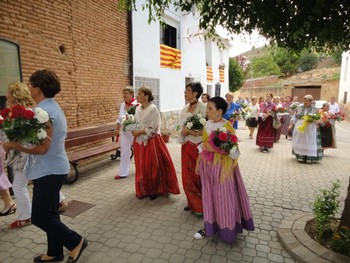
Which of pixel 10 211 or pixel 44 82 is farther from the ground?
pixel 44 82

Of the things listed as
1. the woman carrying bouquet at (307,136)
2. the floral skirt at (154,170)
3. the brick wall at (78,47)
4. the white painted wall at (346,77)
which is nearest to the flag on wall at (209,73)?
the brick wall at (78,47)

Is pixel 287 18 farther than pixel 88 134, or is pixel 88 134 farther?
pixel 88 134

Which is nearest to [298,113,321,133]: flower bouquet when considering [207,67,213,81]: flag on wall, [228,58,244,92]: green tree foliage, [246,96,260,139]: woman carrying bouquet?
[246,96,260,139]: woman carrying bouquet

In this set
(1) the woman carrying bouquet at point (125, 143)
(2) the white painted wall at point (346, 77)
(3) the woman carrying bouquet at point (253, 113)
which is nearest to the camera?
(1) the woman carrying bouquet at point (125, 143)

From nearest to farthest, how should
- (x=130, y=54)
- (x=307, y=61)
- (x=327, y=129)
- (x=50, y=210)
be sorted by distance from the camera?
(x=50, y=210) < (x=327, y=129) < (x=130, y=54) < (x=307, y=61)

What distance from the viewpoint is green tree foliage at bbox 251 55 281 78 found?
45.5 m

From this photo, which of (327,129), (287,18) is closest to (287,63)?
(327,129)

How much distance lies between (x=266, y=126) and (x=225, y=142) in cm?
612

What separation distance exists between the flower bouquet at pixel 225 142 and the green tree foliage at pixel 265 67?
45195 mm

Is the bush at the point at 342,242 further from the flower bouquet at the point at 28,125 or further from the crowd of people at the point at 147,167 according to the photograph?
the flower bouquet at the point at 28,125

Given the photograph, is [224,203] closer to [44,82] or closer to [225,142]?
[225,142]

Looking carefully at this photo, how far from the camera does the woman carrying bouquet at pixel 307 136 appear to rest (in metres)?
7.04

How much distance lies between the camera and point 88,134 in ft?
21.6

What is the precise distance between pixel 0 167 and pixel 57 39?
341cm
